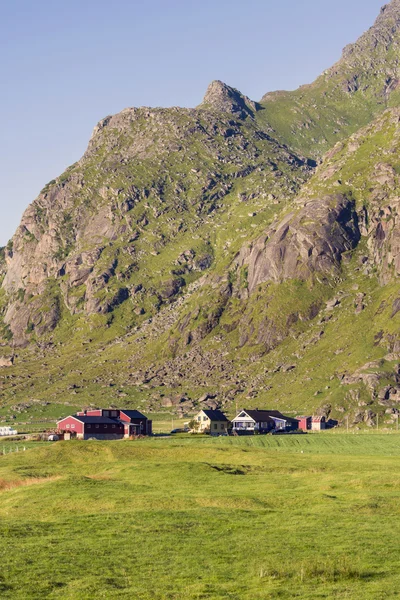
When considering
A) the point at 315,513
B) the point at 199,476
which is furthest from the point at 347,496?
the point at 199,476

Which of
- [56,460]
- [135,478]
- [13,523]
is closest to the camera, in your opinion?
[13,523]

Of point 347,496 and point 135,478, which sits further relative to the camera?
point 135,478

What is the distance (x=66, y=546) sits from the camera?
2303 inches

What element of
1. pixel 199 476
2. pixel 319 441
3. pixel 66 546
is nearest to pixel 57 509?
pixel 66 546

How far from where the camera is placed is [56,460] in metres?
130

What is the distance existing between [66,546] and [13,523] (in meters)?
12.9

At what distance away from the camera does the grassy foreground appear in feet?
154

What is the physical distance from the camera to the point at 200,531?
64.1 meters

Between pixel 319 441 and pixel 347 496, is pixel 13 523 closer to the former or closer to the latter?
pixel 347 496

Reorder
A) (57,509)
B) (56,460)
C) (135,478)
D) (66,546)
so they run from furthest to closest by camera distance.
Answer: (56,460) → (135,478) → (57,509) → (66,546)

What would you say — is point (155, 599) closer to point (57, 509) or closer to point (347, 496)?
point (57, 509)

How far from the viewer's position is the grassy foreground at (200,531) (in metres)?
47.1

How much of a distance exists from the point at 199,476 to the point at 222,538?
4288cm

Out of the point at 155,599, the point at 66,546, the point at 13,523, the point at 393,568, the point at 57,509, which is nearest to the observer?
the point at 155,599
